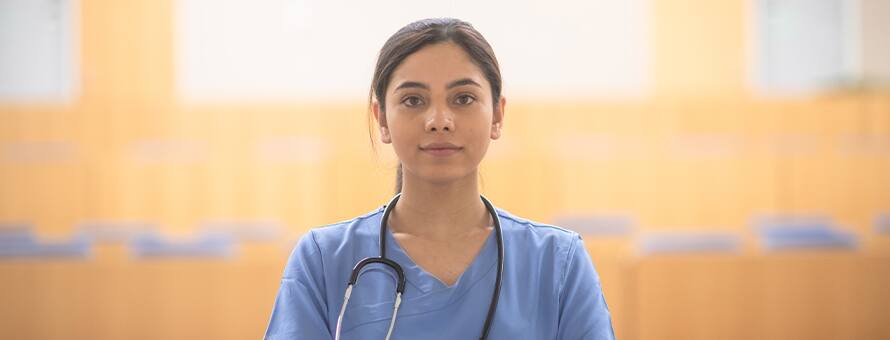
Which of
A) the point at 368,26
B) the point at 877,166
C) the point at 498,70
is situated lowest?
the point at 877,166

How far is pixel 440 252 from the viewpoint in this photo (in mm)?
1035

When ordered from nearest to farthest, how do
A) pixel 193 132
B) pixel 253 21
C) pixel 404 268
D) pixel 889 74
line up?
pixel 404 268 → pixel 193 132 → pixel 253 21 → pixel 889 74

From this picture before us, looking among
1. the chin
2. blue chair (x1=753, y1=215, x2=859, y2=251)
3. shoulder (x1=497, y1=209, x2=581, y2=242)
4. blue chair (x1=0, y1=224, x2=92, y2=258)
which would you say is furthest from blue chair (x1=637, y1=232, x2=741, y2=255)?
the chin

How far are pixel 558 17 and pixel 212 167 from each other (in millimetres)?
2076

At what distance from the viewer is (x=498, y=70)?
106 centimetres

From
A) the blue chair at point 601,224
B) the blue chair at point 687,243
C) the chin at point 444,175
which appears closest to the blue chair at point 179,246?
the blue chair at point 601,224

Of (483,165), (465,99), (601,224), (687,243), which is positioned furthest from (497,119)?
(687,243)

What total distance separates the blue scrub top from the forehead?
207 millimetres

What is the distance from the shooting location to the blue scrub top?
961 millimetres

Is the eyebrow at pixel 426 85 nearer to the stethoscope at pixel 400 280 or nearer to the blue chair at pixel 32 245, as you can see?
the stethoscope at pixel 400 280

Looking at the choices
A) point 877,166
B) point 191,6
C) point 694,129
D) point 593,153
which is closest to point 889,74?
point 877,166

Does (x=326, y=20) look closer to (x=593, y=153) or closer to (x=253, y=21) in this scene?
(x=253, y=21)

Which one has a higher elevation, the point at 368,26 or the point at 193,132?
the point at 368,26

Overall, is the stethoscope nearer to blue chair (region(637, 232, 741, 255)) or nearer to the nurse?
the nurse
